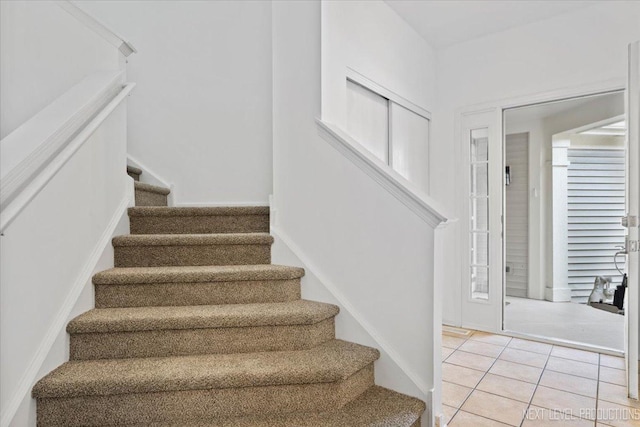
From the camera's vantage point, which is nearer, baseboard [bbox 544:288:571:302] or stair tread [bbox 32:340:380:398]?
stair tread [bbox 32:340:380:398]

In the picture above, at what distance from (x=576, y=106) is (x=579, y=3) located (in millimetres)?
1704

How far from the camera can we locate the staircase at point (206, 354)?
1395mm

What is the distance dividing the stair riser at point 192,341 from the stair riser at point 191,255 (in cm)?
55

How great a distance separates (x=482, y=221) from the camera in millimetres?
3438

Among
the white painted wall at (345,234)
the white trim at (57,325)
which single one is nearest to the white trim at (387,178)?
the white painted wall at (345,234)

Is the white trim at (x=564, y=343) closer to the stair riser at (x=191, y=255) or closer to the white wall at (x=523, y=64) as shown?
the white wall at (x=523, y=64)

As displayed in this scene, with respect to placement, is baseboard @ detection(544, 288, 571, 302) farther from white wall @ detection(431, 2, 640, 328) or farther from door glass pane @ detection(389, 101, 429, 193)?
door glass pane @ detection(389, 101, 429, 193)

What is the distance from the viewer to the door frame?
286cm

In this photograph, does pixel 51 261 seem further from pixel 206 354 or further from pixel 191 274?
pixel 206 354

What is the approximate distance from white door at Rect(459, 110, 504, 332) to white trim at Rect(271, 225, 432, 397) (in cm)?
193

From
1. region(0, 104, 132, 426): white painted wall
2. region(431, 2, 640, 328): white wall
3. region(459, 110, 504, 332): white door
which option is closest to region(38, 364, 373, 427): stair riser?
region(0, 104, 132, 426): white painted wall

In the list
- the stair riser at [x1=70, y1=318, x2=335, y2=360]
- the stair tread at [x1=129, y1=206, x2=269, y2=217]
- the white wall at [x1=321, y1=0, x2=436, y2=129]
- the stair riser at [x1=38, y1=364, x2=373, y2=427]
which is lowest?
the stair riser at [x1=38, y1=364, x2=373, y2=427]

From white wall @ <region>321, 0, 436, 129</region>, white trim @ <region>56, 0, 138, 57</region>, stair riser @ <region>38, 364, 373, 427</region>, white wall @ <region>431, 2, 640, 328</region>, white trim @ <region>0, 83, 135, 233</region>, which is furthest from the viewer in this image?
white wall @ <region>431, 2, 640, 328</region>

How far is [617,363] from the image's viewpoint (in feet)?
8.62
